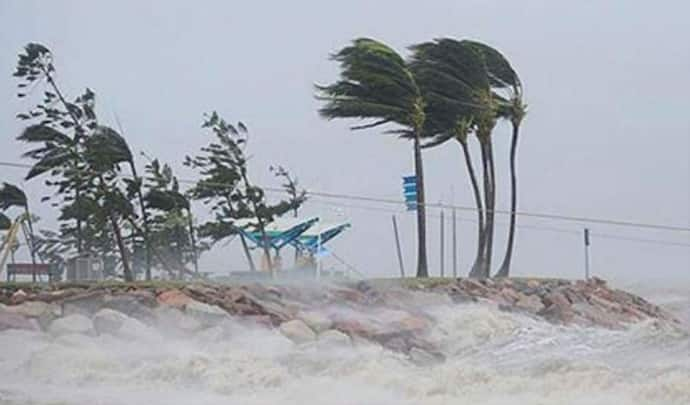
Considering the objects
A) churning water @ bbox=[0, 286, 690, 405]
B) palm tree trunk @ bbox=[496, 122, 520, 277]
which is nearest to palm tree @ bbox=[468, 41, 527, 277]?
palm tree trunk @ bbox=[496, 122, 520, 277]

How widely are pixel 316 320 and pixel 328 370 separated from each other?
1666mm

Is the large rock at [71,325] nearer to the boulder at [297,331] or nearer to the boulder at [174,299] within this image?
the boulder at [174,299]

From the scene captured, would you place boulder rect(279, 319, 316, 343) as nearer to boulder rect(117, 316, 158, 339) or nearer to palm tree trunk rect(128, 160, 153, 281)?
boulder rect(117, 316, 158, 339)

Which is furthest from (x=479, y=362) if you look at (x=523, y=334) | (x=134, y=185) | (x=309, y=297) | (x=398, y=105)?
(x=134, y=185)

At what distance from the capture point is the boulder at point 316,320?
35.5 ft

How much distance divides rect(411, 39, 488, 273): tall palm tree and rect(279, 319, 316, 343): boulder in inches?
216

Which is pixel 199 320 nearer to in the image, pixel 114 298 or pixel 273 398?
pixel 114 298

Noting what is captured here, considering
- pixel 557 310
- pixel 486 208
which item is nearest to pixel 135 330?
pixel 557 310

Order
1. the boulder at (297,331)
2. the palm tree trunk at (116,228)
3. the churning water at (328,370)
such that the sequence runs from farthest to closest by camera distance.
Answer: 1. the palm tree trunk at (116,228)
2. the boulder at (297,331)
3. the churning water at (328,370)

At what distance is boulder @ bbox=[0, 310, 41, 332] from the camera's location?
10.0 meters

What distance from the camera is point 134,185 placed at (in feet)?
54.2

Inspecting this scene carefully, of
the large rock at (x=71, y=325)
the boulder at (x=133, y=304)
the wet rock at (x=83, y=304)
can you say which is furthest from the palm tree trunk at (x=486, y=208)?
the large rock at (x=71, y=325)

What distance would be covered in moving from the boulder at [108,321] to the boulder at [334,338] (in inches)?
74.0

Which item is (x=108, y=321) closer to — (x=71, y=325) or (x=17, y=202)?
(x=71, y=325)
